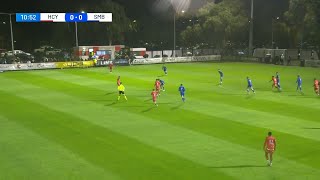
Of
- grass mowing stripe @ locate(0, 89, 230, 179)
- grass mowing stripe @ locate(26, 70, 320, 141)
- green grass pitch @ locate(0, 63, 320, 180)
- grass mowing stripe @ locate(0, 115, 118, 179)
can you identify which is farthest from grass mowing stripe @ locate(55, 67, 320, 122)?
grass mowing stripe @ locate(0, 115, 118, 179)

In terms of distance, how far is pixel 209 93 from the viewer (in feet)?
125

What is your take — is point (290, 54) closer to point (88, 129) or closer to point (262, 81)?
point (262, 81)

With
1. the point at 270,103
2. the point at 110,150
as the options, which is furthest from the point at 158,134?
the point at 270,103

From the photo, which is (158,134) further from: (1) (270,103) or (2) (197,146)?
(1) (270,103)

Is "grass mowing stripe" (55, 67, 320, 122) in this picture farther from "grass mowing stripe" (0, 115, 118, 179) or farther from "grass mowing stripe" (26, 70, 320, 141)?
"grass mowing stripe" (0, 115, 118, 179)

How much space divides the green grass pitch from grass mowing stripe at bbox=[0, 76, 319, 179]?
4 cm

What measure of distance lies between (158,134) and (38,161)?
6.89 meters

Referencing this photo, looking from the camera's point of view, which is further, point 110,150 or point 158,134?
point 158,134

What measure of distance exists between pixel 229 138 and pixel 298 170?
538cm

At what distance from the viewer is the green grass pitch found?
56.8ft

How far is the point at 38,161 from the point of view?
1866cm

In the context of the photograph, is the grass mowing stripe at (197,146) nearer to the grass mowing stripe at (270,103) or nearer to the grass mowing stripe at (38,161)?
the grass mowing stripe at (38,161)

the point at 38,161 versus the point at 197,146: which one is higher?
the point at 197,146

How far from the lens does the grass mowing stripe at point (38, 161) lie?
55.3 ft
